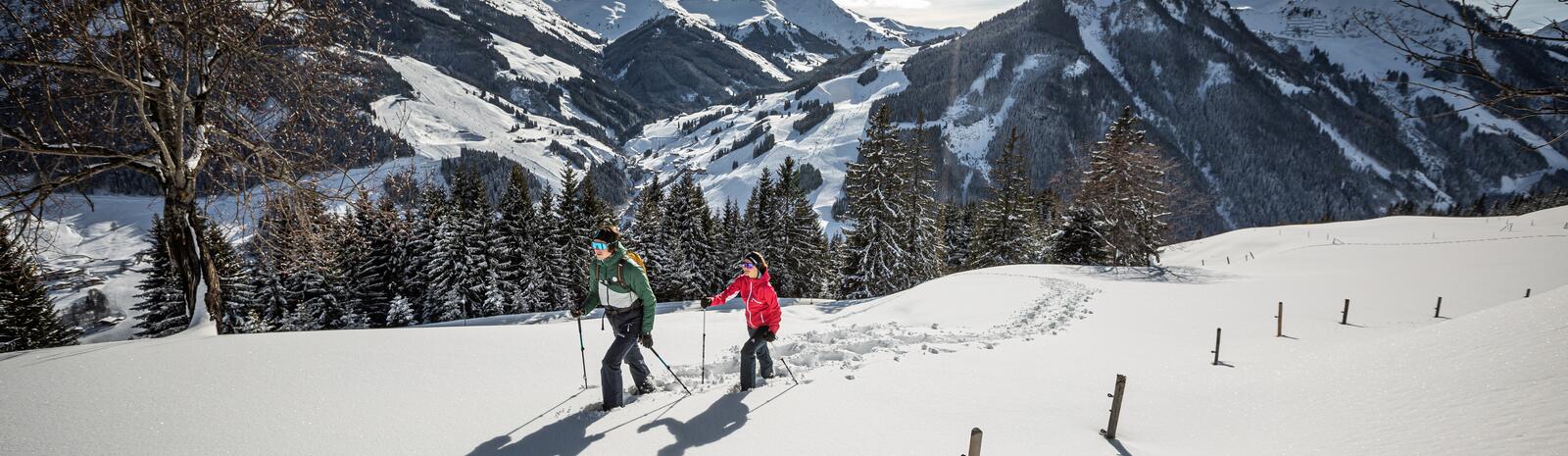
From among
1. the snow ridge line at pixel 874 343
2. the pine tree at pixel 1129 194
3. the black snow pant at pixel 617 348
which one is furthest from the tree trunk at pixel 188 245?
the pine tree at pixel 1129 194

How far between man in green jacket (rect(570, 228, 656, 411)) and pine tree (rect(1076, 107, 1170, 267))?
1028 inches

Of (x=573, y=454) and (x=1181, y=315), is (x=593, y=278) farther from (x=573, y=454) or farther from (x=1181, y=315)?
(x=1181, y=315)

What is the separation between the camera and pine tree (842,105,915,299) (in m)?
29.8

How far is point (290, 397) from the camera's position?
6.61m

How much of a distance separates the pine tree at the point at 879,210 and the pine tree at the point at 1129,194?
→ 30.9 feet

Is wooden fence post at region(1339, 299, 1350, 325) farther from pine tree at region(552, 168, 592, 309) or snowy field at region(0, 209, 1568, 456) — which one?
pine tree at region(552, 168, 592, 309)

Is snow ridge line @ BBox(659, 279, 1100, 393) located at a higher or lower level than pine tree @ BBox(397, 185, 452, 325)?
lower

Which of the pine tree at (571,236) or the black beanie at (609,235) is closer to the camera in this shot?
the black beanie at (609,235)

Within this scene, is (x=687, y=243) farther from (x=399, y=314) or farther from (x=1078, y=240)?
(x=1078, y=240)

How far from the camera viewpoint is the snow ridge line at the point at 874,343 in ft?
29.8

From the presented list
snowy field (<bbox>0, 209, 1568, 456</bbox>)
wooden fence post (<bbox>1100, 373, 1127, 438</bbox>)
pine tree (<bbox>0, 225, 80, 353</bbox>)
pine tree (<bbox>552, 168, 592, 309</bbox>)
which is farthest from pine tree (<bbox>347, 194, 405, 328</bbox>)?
wooden fence post (<bbox>1100, 373, 1127, 438</bbox>)

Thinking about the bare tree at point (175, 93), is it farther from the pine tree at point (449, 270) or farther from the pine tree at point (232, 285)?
the pine tree at point (232, 285)

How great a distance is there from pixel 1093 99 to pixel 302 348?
225369 millimetres

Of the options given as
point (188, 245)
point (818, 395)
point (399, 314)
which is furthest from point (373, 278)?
point (818, 395)
